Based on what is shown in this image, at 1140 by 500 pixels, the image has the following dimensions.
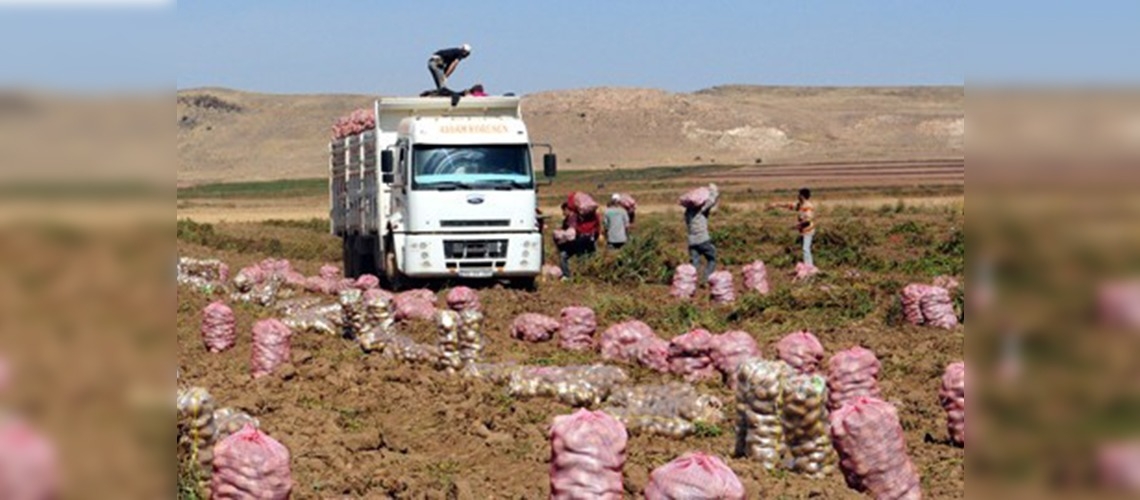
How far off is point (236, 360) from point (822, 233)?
59.1 ft

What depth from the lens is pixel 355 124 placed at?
27.9m

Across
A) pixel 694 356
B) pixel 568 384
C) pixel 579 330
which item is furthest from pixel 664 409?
pixel 579 330

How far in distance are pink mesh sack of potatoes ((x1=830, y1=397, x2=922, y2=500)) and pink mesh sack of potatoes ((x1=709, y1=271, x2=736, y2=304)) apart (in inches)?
527

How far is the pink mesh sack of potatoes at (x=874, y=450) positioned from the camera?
6891 millimetres

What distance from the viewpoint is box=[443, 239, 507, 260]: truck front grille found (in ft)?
74.7

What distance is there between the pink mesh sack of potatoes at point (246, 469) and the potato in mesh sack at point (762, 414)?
2.80 meters

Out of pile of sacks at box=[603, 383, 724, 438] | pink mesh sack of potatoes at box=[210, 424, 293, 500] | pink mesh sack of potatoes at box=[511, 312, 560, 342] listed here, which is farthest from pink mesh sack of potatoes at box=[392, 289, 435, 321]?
pink mesh sack of potatoes at box=[210, 424, 293, 500]

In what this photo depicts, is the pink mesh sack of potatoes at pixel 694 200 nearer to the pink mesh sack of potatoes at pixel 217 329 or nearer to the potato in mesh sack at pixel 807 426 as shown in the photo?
the pink mesh sack of potatoes at pixel 217 329

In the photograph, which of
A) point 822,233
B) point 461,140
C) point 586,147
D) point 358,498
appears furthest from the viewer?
point 586,147
